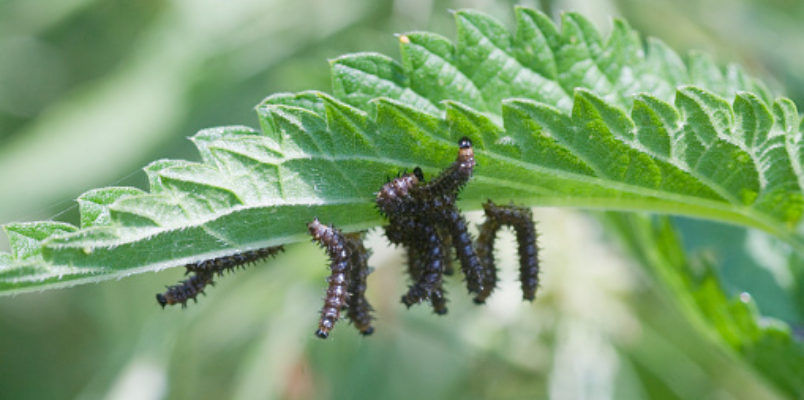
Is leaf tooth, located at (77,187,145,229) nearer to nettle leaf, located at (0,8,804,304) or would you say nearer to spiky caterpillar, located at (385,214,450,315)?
nettle leaf, located at (0,8,804,304)

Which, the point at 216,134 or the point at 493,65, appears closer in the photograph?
the point at 216,134

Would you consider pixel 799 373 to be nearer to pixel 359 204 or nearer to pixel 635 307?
pixel 635 307

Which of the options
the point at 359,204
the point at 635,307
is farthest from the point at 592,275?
the point at 359,204

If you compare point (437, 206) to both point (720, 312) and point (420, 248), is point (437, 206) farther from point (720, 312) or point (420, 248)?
point (720, 312)

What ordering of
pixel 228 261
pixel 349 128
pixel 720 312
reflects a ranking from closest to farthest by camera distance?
1. pixel 349 128
2. pixel 228 261
3. pixel 720 312

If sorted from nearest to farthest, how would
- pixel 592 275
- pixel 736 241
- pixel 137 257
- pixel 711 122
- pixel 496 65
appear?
1. pixel 137 257
2. pixel 711 122
3. pixel 496 65
4. pixel 736 241
5. pixel 592 275

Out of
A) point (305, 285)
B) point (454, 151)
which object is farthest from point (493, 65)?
point (305, 285)
